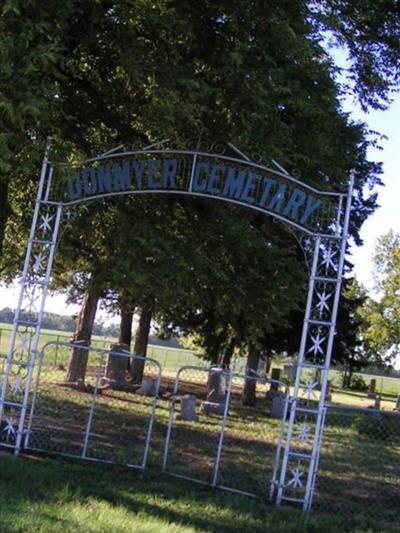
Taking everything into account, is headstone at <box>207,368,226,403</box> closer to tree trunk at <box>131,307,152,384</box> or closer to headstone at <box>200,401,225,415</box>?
headstone at <box>200,401,225,415</box>

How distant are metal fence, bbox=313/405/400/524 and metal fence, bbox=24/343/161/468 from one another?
2708mm

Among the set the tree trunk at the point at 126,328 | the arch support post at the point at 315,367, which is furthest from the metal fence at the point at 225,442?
the tree trunk at the point at 126,328

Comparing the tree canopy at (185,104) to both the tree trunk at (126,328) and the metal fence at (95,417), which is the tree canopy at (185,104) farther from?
the tree trunk at (126,328)

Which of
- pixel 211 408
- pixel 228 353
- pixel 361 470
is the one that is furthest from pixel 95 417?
pixel 228 353

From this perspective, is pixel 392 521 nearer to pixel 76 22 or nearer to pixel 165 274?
pixel 165 274

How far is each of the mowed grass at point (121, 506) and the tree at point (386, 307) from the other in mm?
42803

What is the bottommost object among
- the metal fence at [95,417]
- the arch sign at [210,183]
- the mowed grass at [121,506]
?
the metal fence at [95,417]

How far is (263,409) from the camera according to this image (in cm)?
2441

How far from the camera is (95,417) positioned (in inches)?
611

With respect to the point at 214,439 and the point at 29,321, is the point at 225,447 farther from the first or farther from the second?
the point at 29,321

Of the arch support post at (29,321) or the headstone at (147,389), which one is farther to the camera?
the headstone at (147,389)

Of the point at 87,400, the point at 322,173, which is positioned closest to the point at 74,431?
the point at 87,400

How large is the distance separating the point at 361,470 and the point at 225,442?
289 cm

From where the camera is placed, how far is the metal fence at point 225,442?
31.0 ft
